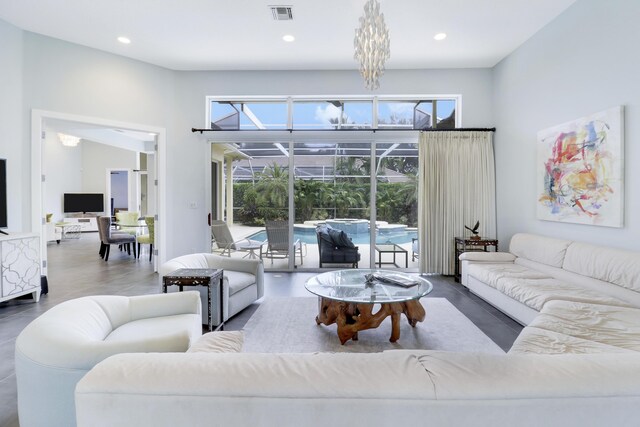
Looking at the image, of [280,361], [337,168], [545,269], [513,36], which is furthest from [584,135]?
[280,361]

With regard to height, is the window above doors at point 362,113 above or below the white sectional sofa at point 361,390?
above

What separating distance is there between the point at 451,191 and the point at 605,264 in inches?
105

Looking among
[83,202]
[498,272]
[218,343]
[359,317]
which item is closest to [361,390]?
[218,343]

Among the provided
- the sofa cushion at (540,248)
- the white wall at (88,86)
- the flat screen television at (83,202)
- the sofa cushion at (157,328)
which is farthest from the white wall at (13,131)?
the flat screen television at (83,202)

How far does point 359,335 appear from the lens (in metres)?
3.14

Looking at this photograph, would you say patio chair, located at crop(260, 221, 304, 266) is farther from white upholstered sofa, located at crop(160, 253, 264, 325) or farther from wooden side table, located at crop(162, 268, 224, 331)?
wooden side table, located at crop(162, 268, 224, 331)

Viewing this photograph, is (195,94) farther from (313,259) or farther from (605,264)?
(605,264)

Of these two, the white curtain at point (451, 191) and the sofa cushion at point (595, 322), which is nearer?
the sofa cushion at point (595, 322)

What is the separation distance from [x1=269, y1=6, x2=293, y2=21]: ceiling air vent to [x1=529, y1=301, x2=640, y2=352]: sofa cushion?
4.14m

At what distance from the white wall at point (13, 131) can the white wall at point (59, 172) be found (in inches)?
279

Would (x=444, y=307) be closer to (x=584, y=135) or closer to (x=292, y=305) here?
(x=292, y=305)

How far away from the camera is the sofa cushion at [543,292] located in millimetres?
2871

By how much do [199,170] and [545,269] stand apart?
17.9 feet

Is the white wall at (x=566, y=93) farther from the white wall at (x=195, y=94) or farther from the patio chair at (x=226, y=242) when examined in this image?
the patio chair at (x=226, y=242)
